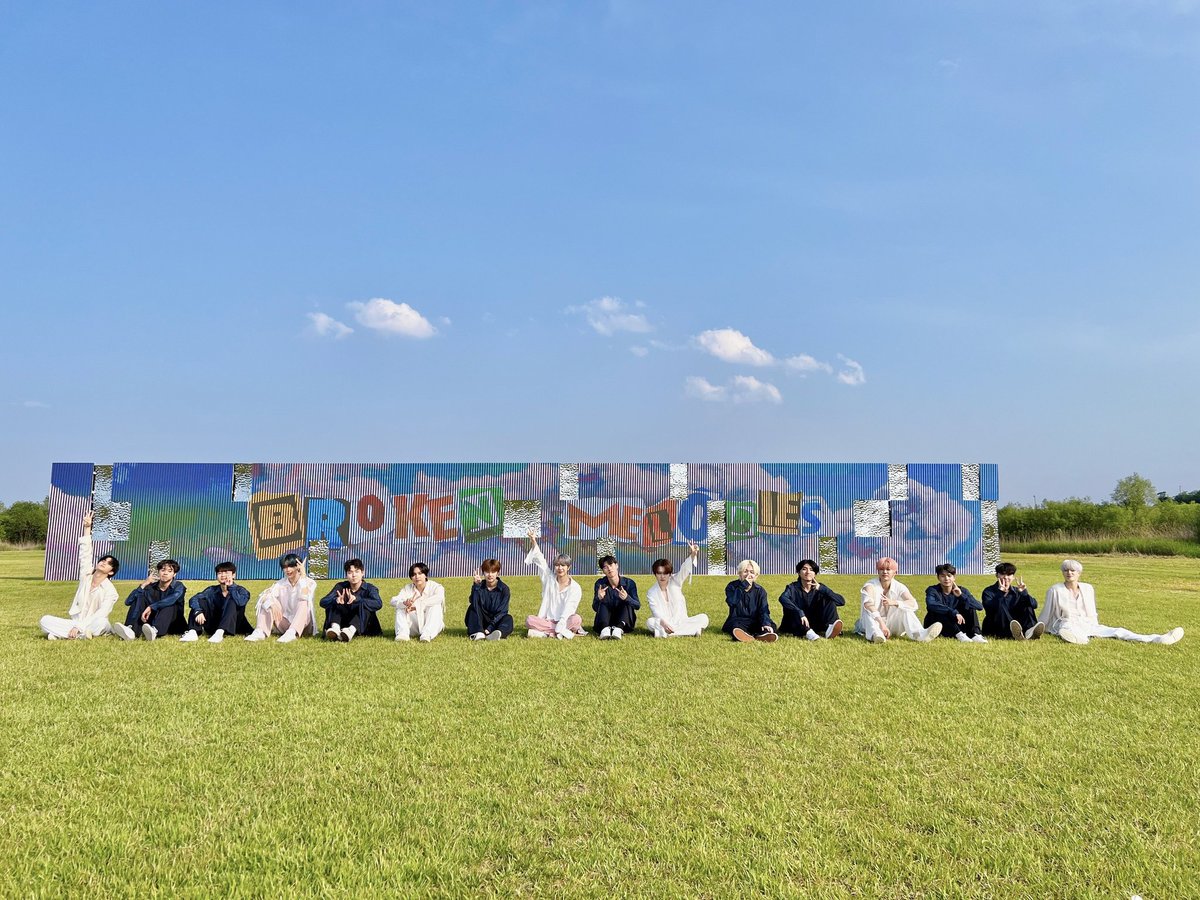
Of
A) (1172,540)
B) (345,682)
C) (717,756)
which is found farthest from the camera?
(1172,540)

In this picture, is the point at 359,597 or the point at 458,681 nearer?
the point at 458,681

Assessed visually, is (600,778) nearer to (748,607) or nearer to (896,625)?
(748,607)

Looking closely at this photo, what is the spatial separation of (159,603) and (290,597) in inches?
69.2

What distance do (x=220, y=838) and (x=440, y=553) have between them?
2293 cm

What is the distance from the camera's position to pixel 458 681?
7992 millimetres

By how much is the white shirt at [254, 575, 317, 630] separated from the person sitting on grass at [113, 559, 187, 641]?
46.8 inches

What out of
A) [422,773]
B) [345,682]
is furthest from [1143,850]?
[345,682]

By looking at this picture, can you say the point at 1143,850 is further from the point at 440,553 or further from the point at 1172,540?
the point at 1172,540

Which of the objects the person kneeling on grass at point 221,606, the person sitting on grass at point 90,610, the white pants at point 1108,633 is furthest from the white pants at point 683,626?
the person sitting on grass at point 90,610

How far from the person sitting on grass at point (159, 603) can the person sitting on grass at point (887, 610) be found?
9519mm

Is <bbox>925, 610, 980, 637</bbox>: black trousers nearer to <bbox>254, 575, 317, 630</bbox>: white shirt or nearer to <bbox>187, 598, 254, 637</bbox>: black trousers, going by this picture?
<bbox>254, 575, 317, 630</bbox>: white shirt

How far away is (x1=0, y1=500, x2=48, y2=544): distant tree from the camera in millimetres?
49656

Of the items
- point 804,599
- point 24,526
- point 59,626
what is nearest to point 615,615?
point 804,599

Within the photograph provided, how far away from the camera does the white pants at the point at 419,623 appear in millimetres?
11039
